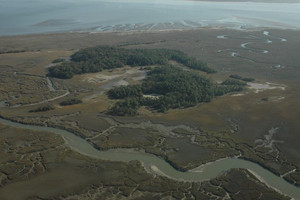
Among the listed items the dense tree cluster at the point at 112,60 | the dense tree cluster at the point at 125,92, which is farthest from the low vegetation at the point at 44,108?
the dense tree cluster at the point at 112,60

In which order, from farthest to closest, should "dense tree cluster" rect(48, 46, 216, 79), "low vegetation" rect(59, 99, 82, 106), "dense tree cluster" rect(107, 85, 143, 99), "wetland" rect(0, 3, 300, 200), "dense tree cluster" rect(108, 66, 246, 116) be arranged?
"dense tree cluster" rect(48, 46, 216, 79) < "dense tree cluster" rect(107, 85, 143, 99) < "low vegetation" rect(59, 99, 82, 106) < "dense tree cluster" rect(108, 66, 246, 116) < "wetland" rect(0, 3, 300, 200)

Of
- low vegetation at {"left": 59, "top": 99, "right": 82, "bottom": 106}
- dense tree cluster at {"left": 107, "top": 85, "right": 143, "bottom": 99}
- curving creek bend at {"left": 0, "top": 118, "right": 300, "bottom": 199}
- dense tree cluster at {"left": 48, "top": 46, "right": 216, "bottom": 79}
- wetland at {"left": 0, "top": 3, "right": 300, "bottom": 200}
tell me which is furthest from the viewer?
dense tree cluster at {"left": 48, "top": 46, "right": 216, "bottom": 79}

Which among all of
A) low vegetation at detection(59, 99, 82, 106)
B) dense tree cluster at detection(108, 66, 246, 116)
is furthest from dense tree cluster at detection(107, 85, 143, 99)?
low vegetation at detection(59, 99, 82, 106)

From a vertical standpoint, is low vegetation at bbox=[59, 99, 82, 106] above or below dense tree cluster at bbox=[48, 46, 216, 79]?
below

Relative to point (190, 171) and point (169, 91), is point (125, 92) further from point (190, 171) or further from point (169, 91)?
point (190, 171)

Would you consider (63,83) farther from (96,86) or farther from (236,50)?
(236,50)

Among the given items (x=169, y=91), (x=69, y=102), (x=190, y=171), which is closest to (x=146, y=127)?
(x=190, y=171)

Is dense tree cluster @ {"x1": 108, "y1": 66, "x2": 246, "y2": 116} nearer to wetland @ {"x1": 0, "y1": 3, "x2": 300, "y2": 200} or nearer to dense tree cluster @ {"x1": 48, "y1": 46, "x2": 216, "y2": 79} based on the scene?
wetland @ {"x1": 0, "y1": 3, "x2": 300, "y2": 200}

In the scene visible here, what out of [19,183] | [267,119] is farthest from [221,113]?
[19,183]
